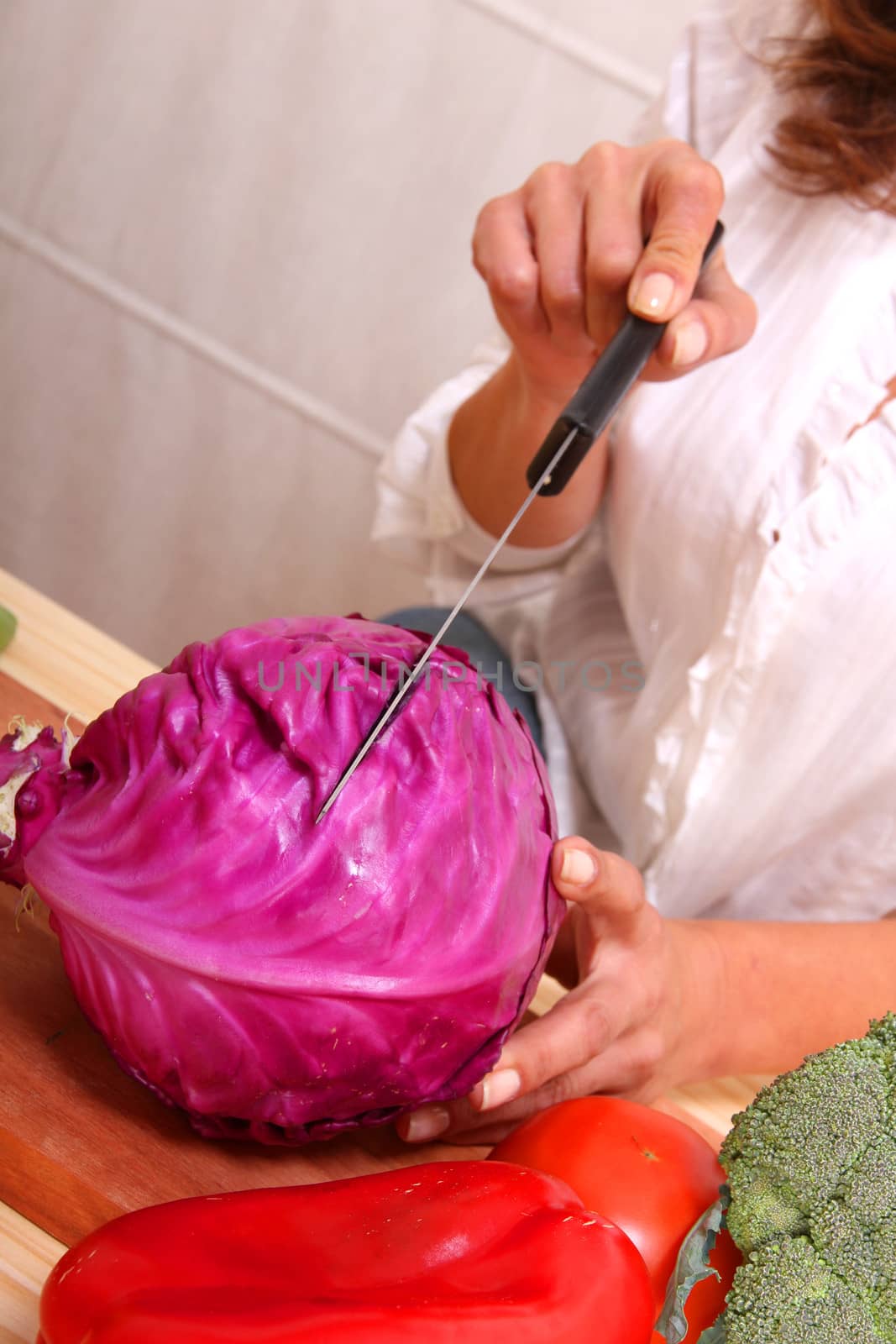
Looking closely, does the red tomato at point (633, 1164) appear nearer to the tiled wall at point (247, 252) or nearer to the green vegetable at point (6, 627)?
the green vegetable at point (6, 627)

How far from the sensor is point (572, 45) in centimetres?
245

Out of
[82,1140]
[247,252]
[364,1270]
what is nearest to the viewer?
[364,1270]

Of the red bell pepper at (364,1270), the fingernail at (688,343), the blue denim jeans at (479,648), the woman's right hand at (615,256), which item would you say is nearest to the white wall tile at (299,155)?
the blue denim jeans at (479,648)

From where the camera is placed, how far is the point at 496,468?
5.07 feet

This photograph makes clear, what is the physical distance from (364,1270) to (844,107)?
140cm

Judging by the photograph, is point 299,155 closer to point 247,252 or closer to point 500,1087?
point 247,252

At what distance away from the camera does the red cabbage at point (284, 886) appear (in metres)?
0.70

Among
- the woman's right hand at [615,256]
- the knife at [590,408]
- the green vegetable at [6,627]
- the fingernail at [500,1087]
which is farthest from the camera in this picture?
the green vegetable at [6,627]

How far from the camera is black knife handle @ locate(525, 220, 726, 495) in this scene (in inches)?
35.7

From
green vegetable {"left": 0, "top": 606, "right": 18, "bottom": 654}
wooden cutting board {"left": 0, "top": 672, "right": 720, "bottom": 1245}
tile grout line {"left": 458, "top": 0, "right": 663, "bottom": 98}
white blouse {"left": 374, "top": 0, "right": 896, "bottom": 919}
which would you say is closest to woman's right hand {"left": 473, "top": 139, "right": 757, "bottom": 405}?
white blouse {"left": 374, "top": 0, "right": 896, "bottom": 919}

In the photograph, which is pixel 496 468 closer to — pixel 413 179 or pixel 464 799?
pixel 464 799

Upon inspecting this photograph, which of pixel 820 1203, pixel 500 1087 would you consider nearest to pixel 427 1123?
pixel 500 1087

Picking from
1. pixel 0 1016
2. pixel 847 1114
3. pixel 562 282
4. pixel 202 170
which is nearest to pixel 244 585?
pixel 202 170

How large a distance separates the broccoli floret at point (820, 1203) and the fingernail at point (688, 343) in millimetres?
579
